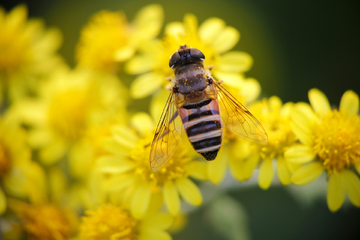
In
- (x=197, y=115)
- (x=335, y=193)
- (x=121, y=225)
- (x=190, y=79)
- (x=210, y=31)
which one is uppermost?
(x=210, y=31)

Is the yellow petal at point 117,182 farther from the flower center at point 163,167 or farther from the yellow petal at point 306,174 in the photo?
the yellow petal at point 306,174

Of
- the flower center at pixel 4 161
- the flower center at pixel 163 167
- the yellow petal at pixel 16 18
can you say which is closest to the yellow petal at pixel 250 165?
the flower center at pixel 163 167

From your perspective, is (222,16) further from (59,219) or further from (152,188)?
(59,219)

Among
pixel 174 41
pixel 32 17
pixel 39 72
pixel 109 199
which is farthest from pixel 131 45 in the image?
pixel 32 17

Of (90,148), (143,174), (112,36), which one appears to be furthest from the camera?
(112,36)

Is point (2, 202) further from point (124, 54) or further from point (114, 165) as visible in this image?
point (124, 54)

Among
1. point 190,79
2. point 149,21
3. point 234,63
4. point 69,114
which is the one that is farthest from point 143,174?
point 149,21
